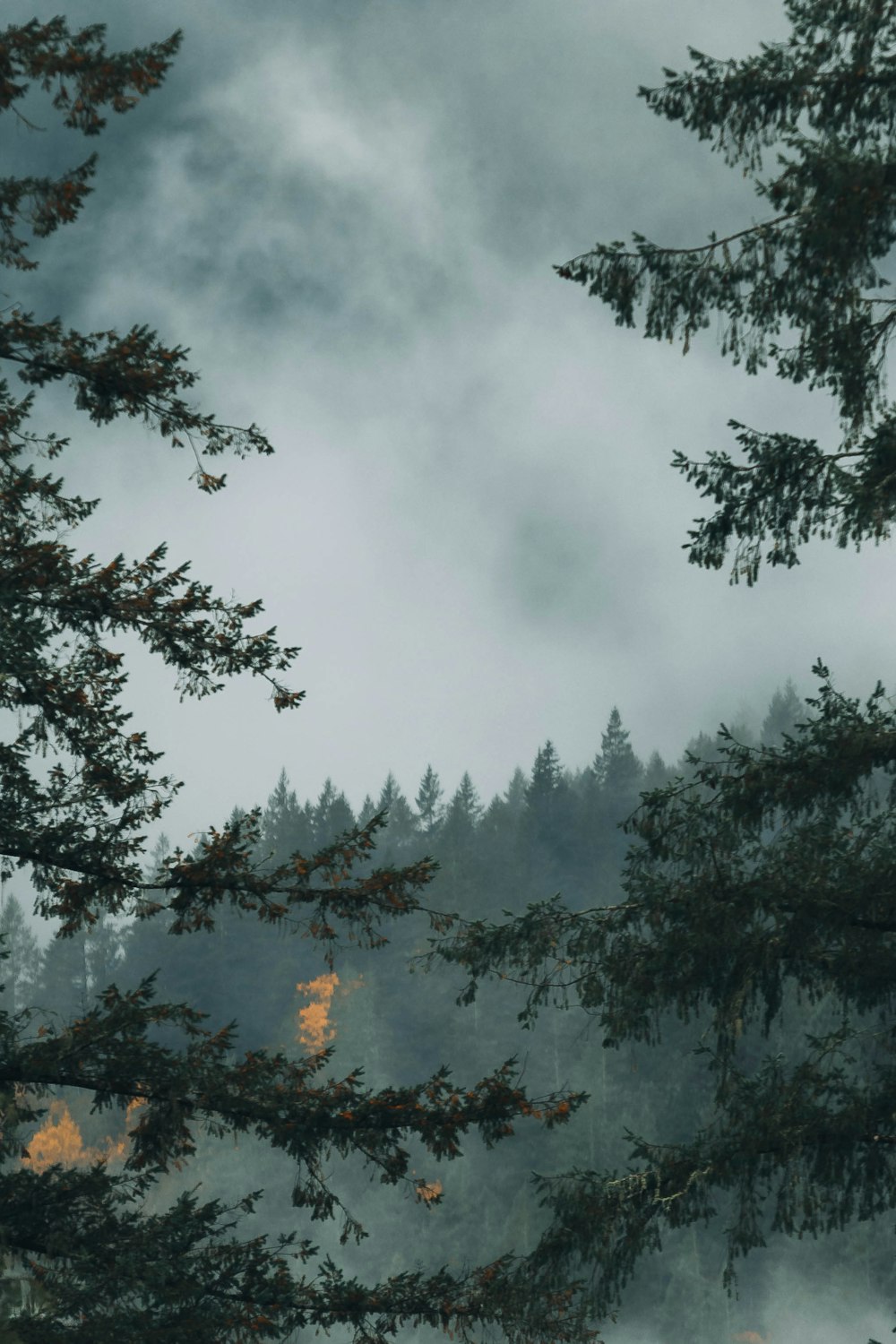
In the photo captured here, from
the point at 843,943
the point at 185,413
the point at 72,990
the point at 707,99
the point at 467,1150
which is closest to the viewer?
the point at 707,99

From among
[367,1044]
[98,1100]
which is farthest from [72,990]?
[98,1100]

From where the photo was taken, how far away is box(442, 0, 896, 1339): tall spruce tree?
722 cm

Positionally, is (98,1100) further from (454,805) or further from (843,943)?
(454,805)

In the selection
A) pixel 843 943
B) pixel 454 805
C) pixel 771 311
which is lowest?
pixel 843 943

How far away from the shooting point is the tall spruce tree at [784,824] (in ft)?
23.7

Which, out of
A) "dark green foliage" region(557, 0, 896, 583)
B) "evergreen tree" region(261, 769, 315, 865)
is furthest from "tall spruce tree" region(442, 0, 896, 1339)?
"evergreen tree" region(261, 769, 315, 865)

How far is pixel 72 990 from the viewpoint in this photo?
304ft

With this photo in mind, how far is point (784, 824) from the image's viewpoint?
27.5ft

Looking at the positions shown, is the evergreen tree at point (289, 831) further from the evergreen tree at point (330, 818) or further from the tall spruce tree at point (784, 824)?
the tall spruce tree at point (784, 824)

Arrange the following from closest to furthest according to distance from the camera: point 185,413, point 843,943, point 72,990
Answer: point 843,943, point 185,413, point 72,990

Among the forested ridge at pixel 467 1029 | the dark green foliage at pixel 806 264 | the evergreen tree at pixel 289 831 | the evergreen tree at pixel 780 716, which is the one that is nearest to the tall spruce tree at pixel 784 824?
the dark green foliage at pixel 806 264

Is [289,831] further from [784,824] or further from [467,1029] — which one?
[784,824]

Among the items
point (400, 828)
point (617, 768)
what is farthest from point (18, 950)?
point (617, 768)

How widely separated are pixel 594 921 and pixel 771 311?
4.62 m
